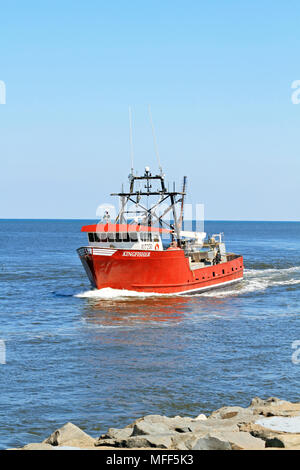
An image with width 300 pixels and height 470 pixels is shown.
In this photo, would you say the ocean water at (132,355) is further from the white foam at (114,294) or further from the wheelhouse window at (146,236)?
the wheelhouse window at (146,236)

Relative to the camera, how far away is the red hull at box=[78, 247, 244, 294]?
124ft

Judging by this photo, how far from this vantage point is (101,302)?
37.7m

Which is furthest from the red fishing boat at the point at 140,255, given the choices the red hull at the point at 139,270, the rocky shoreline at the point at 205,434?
the rocky shoreline at the point at 205,434

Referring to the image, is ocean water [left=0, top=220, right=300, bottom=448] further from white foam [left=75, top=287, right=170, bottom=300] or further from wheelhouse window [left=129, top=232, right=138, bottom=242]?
wheelhouse window [left=129, top=232, right=138, bottom=242]

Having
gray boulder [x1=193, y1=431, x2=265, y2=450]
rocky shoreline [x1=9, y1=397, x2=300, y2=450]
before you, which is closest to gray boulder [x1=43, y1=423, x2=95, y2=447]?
rocky shoreline [x1=9, y1=397, x2=300, y2=450]

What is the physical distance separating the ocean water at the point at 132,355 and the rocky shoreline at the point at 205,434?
2.21 m

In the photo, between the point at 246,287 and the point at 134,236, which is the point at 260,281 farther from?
the point at 134,236

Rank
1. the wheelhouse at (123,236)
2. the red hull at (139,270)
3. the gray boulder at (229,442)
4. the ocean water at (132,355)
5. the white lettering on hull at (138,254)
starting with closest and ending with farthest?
the gray boulder at (229,442) → the ocean water at (132,355) → the white lettering on hull at (138,254) → the red hull at (139,270) → the wheelhouse at (123,236)

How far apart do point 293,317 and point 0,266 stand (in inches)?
1608

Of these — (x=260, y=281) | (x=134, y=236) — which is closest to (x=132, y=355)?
(x=134, y=236)

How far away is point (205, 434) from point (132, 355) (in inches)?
453

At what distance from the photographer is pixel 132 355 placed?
79.4 feet

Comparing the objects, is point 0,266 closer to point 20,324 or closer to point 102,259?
point 102,259

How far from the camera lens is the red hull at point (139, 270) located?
37.9 m
